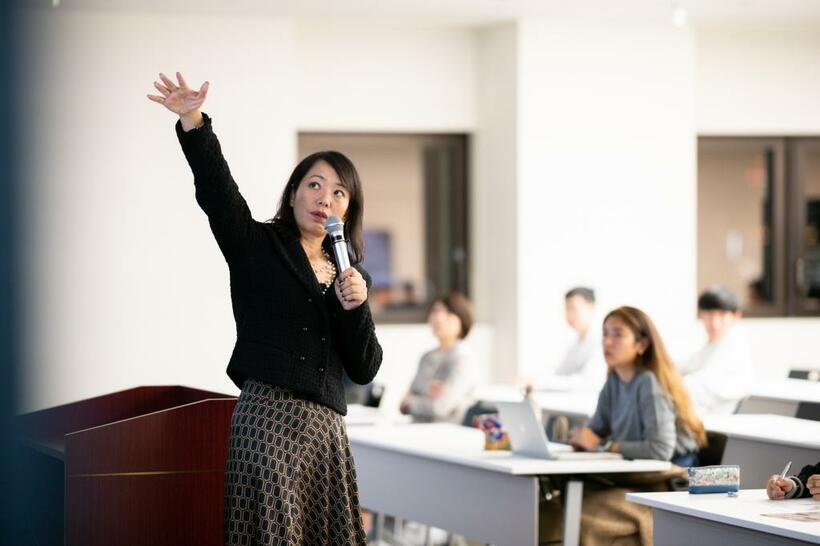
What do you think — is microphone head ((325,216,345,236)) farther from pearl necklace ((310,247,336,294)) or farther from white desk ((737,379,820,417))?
white desk ((737,379,820,417))

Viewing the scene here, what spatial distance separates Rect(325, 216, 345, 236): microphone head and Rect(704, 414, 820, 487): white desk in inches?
97.8

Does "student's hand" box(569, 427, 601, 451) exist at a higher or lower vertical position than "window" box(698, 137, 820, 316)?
lower

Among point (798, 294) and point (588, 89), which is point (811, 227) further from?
point (588, 89)

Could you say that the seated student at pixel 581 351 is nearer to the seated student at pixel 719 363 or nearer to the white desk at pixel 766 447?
the seated student at pixel 719 363

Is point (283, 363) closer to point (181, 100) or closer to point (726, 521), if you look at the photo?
point (181, 100)

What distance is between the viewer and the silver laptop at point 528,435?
→ 14.5 feet

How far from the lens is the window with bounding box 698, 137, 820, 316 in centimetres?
956

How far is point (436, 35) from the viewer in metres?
8.91

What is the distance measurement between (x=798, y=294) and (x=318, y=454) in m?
7.82

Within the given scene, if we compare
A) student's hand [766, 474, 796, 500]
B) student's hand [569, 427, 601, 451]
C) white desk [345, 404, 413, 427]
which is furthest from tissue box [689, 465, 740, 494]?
white desk [345, 404, 413, 427]

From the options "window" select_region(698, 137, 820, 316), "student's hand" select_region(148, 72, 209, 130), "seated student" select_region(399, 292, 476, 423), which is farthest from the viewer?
"window" select_region(698, 137, 820, 316)

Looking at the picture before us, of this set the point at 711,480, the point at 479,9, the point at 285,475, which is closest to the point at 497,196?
the point at 479,9

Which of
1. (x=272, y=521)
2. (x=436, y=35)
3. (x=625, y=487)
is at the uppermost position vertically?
(x=436, y=35)

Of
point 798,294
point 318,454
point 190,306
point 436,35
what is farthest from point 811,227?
point 318,454
